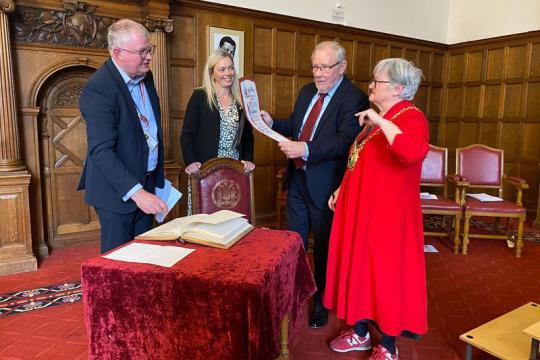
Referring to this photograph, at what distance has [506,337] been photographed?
2082 mm

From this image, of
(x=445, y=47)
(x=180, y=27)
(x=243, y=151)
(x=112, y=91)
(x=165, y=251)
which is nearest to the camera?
(x=165, y=251)

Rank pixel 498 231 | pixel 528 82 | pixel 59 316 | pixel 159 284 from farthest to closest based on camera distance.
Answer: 1. pixel 528 82
2. pixel 498 231
3. pixel 59 316
4. pixel 159 284

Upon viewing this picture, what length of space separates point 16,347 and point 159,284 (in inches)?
66.8

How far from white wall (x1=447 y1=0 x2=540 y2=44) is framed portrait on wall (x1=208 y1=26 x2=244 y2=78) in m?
3.89

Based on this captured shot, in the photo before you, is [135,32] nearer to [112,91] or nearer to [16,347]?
[112,91]

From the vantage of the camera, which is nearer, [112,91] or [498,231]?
[112,91]

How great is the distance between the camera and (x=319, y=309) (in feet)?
8.85

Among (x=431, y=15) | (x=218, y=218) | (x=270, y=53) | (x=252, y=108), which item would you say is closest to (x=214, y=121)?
(x=252, y=108)

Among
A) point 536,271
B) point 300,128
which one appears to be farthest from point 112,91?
point 536,271

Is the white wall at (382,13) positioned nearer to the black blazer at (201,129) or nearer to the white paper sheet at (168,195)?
the black blazer at (201,129)

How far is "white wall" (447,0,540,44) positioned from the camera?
5934mm

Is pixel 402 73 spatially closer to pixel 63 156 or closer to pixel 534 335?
pixel 534 335

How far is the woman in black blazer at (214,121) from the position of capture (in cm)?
286

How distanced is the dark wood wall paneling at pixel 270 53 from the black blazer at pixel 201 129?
1868 millimetres
